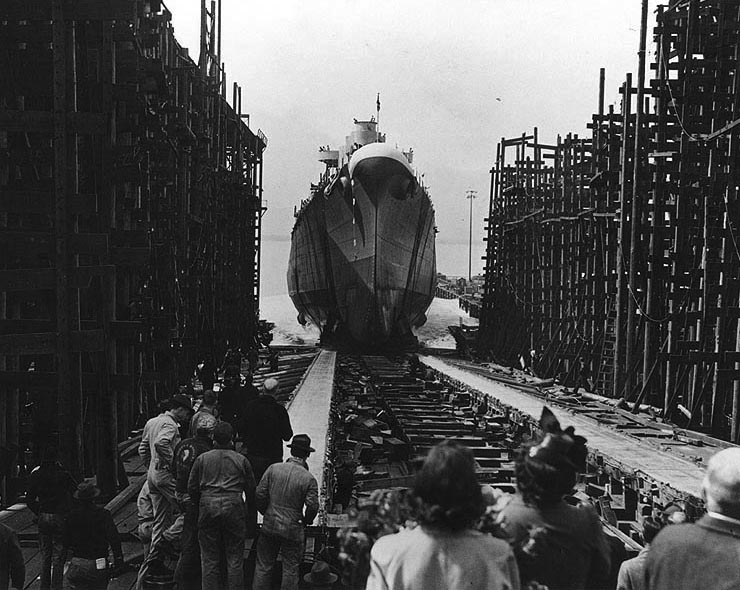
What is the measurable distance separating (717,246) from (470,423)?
5.71 meters

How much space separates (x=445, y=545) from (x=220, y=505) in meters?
3.63

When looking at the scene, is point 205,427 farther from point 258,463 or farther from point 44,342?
point 44,342

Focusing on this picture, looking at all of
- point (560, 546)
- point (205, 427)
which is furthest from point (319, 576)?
point (560, 546)

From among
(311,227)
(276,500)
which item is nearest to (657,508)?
(276,500)

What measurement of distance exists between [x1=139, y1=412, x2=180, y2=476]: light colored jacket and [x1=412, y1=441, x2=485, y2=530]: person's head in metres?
4.63

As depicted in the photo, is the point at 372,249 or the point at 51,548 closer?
the point at 51,548

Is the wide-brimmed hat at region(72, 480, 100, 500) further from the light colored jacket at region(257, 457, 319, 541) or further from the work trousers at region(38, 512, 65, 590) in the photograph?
the light colored jacket at region(257, 457, 319, 541)

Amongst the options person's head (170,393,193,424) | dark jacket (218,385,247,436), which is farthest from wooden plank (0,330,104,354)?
dark jacket (218,385,247,436)

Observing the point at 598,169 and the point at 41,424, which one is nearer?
the point at 41,424

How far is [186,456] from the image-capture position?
6.66 meters

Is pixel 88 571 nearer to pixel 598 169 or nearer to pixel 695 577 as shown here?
pixel 695 577

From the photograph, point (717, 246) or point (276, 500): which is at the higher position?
point (717, 246)

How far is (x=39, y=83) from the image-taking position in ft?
30.8

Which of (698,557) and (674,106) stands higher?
(674,106)
